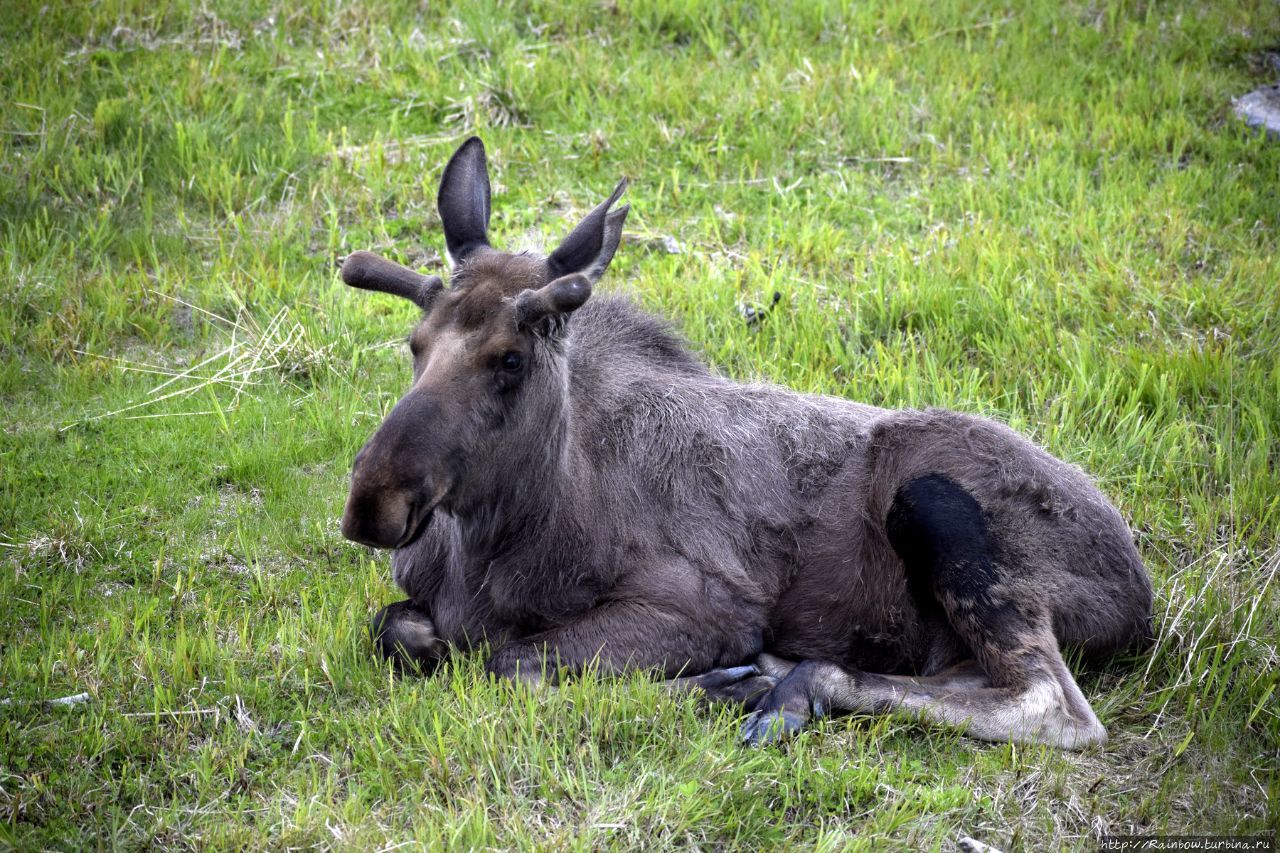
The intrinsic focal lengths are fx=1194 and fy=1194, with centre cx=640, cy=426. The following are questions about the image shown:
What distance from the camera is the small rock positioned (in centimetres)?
1005

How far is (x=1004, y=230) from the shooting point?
8.93 meters

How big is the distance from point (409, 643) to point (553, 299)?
1.69 meters

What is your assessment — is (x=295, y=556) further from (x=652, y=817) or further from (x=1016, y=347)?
(x=1016, y=347)

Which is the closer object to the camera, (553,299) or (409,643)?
(553,299)

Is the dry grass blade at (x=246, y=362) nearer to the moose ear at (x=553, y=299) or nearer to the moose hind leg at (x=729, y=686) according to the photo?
the moose ear at (x=553, y=299)

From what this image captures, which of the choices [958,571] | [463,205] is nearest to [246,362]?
[463,205]

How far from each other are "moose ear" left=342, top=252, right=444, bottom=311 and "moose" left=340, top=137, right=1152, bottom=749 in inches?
0.4

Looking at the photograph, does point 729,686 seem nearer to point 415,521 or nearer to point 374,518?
point 415,521

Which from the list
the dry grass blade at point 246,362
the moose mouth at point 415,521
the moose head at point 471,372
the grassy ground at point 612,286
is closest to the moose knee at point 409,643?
the grassy ground at point 612,286

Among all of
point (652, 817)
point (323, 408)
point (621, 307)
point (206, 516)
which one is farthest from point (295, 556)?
point (652, 817)

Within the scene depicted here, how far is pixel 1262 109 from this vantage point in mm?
10266

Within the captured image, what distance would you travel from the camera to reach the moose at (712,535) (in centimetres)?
516

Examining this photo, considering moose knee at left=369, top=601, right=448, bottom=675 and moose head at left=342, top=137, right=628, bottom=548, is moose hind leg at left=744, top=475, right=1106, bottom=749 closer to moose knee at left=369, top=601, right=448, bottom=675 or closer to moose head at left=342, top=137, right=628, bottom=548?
moose knee at left=369, top=601, right=448, bottom=675

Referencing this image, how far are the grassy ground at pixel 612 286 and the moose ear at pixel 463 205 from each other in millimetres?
1776
